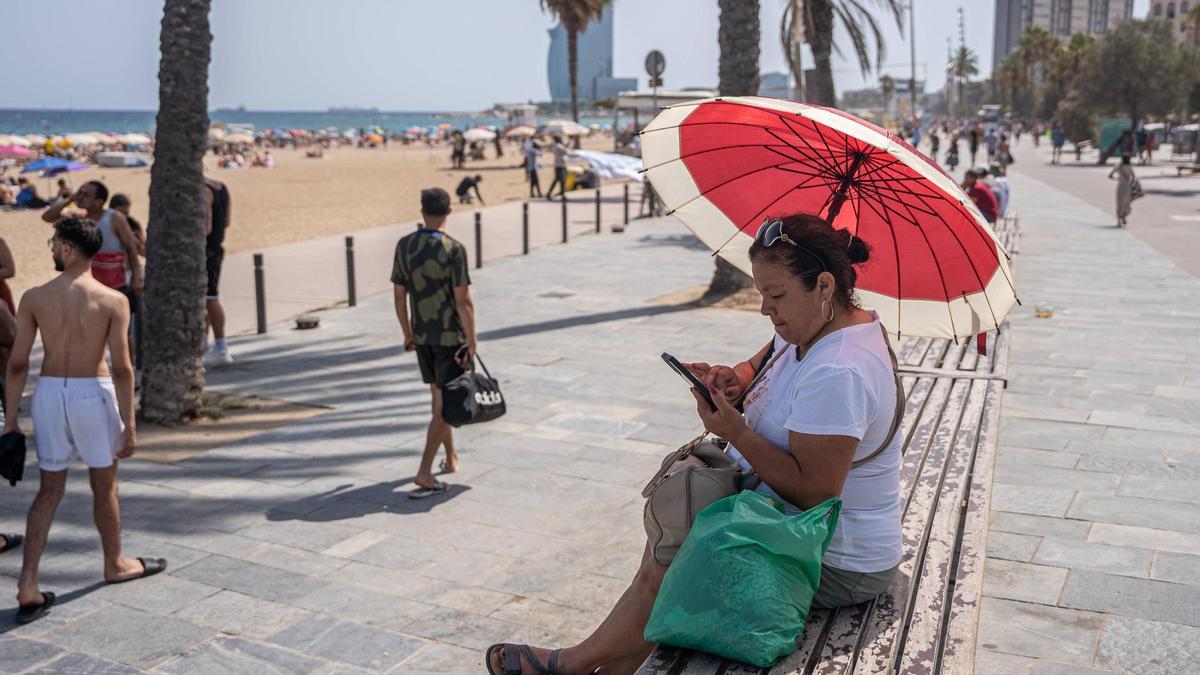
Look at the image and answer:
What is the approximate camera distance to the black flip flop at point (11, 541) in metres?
5.52

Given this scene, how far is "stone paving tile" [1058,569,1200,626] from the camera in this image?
14.5 ft

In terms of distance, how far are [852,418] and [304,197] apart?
3149 centimetres

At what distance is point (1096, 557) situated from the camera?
5.04 metres

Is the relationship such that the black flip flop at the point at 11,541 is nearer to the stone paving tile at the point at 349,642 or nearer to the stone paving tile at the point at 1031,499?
the stone paving tile at the point at 349,642

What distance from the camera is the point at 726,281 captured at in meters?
12.6

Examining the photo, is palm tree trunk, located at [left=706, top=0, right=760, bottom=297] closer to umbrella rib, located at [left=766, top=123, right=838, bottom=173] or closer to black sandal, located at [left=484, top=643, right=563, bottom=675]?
umbrella rib, located at [left=766, top=123, right=838, bottom=173]

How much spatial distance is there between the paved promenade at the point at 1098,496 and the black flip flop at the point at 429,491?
9.89 feet

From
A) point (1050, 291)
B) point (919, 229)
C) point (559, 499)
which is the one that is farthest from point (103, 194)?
point (1050, 291)

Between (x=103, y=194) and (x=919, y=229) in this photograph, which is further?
(x=103, y=194)

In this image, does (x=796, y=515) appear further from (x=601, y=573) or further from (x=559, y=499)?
(x=559, y=499)

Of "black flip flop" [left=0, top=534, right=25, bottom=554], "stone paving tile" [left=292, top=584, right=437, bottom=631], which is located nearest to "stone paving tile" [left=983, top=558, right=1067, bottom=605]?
"stone paving tile" [left=292, top=584, right=437, bottom=631]

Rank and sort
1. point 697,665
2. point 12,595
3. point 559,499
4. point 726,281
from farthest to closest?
1. point 726,281
2. point 559,499
3. point 12,595
4. point 697,665

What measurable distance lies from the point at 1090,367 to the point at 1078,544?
412 cm

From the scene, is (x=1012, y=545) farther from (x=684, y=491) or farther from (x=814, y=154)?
(x=684, y=491)
